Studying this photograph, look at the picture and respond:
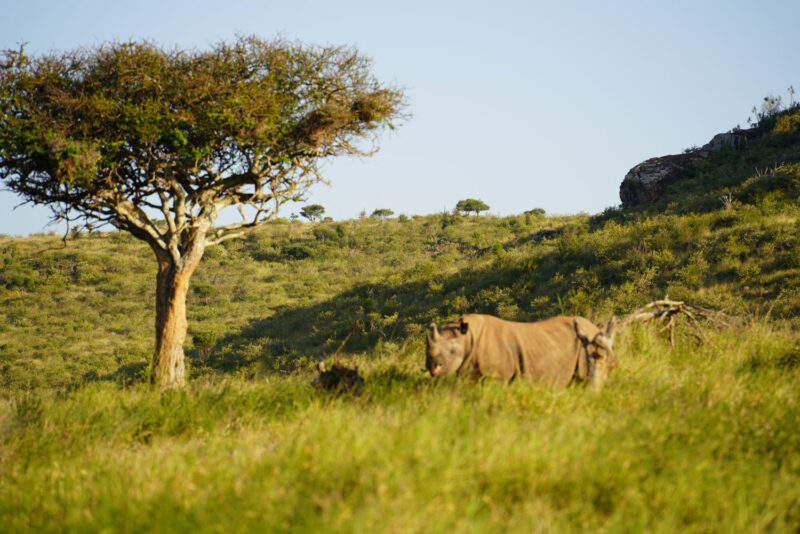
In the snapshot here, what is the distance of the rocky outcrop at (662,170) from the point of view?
101 ft

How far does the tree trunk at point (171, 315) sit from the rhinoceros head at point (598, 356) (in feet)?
24.3

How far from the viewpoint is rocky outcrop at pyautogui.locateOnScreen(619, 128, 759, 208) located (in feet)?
101

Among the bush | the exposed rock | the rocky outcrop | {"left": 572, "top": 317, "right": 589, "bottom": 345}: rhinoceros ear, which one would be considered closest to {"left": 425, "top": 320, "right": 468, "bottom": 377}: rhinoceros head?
the exposed rock

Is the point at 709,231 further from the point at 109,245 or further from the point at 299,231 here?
the point at 109,245

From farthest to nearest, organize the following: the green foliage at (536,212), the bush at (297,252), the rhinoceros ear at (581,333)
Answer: the green foliage at (536,212), the bush at (297,252), the rhinoceros ear at (581,333)

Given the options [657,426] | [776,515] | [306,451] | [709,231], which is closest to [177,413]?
[306,451]

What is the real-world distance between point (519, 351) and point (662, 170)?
32.2 metres

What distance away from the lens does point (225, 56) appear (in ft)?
33.1

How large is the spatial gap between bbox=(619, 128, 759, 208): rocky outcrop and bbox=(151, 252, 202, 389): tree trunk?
28.8m

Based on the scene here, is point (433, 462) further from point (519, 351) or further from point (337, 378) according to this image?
point (337, 378)

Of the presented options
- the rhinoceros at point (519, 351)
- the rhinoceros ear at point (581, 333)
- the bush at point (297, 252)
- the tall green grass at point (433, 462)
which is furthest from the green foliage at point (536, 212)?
the tall green grass at point (433, 462)

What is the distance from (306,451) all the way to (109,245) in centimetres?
5246

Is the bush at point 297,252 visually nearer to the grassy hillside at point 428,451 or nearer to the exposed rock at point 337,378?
the grassy hillside at point 428,451

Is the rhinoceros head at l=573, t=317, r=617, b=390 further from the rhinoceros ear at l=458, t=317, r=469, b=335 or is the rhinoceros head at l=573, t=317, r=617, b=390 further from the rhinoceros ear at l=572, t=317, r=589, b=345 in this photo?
the rhinoceros ear at l=458, t=317, r=469, b=335
